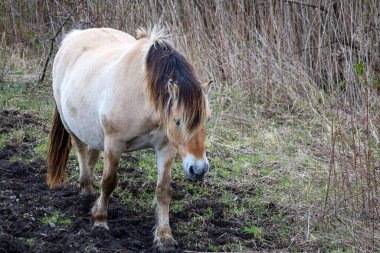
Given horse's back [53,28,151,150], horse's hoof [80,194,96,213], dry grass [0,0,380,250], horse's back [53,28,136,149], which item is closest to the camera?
horse's back [53,28,151,150]

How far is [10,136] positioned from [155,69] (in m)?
2.91

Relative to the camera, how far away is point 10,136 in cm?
640

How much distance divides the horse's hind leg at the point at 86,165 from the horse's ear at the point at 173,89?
1.60 m

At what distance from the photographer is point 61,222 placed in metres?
4.30

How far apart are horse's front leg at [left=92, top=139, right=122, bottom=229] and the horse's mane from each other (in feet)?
1.64

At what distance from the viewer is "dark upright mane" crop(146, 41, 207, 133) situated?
3.73 metres

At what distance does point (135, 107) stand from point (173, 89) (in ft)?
1.28

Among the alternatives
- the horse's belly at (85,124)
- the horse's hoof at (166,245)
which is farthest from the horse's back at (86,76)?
the horse's hoof at (166,245)

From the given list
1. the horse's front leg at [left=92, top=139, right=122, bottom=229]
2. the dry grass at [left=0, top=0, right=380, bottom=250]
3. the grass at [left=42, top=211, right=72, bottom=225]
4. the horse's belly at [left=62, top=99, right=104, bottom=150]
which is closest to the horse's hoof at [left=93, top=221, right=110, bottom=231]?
the horse's front leg at [left=92, top=139, right=122, bottom=229]

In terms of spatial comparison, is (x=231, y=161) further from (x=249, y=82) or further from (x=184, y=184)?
(x=249, y=82)

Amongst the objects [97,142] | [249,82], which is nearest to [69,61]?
[97,142]

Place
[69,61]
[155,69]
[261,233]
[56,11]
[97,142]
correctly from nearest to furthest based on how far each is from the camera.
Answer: [155,69], [261,233], [97,142], [69,61], [56,11]

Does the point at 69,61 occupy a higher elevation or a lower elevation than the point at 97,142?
higher

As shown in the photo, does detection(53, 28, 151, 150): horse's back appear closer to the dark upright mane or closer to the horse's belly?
the horse's belly
